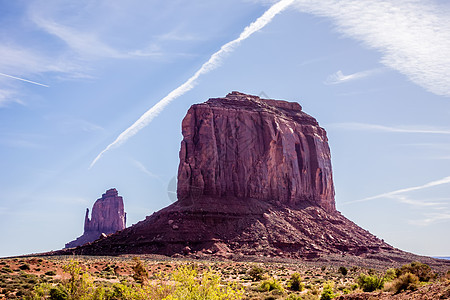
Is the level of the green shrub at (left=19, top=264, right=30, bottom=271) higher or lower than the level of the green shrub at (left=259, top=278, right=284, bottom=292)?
higher

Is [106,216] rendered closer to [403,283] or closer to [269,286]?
[269,286]

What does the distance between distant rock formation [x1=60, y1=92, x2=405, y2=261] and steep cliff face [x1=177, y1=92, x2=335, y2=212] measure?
205 millimetres

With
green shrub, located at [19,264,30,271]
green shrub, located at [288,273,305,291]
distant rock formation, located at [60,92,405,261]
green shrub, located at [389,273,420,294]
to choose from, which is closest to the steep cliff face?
distant rock formation, located at [60,92,405,261]

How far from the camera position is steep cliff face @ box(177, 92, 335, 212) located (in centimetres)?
8050

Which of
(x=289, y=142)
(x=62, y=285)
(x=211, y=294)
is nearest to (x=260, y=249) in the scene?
(x=289, y=142)

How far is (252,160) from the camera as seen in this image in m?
86.0

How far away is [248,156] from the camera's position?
281ft

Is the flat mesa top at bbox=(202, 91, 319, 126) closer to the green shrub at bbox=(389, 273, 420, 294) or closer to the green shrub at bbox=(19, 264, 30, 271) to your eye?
the green shrub at bbox=(19, 264, 30, 271)

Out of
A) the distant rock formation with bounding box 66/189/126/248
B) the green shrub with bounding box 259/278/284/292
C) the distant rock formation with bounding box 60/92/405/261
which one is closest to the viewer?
the green shrub with bounding box 259/278/284/292

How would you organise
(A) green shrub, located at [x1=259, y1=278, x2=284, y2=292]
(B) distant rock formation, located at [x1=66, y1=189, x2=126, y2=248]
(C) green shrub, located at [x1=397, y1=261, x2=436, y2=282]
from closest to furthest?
(C) green shrub, located at [x1=397, y1=261, x2=436, y2=282] → (A) green shrub, located at [x1=259, y1=278, x2=284, y2=292] → (B) distant rock formation, located at [x1=66, y1=189, x2=126, y2=248]

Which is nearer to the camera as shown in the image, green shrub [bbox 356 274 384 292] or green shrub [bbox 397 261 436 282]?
green shrub [bbox 397 261 436 282]

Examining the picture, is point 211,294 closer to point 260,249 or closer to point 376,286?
point 376,286

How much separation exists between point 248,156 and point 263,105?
15623 millimetres

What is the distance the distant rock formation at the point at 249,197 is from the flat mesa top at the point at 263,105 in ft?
0.92
